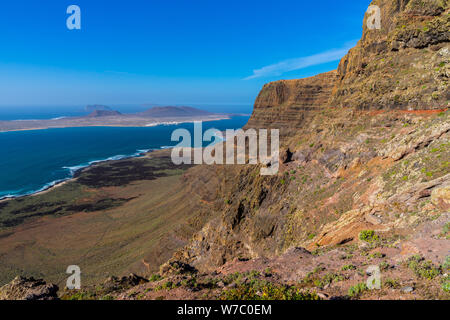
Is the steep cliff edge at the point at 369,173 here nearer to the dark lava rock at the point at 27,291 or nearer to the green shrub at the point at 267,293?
the green shrub at the point at 267,293

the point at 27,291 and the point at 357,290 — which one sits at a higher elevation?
the point at 357,290

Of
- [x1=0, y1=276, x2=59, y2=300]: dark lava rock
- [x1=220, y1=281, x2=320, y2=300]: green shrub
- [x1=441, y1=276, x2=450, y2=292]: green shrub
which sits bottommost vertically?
[x1=0, y1=276, x2=59, y2=300]: dark lava rock

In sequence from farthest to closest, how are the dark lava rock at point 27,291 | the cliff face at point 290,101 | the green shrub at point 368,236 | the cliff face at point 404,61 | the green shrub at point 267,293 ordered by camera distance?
the cliff face at point 290,101, the cliff face at point 404,61, the dark lava rock at point 27,291, the green shrub at point 368,236, the green shrub at point 267,293

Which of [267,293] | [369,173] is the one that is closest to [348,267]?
[267,293]

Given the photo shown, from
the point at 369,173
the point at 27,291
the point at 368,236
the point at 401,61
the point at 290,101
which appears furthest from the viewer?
the point at 290,101

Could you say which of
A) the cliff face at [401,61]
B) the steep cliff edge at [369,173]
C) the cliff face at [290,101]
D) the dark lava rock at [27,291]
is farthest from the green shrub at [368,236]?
the cliff face at [290,101]

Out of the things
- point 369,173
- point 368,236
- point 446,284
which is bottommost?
point 368,236

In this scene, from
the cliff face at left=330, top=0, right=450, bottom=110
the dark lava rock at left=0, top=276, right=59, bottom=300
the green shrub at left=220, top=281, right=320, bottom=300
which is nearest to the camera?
the green shrub at left=220, top=281, right=320, bottom=300

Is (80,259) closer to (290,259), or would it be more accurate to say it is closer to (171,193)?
(171,193)

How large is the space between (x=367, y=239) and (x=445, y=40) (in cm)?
1862

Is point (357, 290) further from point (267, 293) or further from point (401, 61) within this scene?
point (401, 61)

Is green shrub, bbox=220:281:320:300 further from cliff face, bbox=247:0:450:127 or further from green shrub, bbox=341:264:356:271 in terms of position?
cliff face, bbox=247:0:450:127

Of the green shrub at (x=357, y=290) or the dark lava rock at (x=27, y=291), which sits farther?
the dark lava rock at (x=27, y=291)

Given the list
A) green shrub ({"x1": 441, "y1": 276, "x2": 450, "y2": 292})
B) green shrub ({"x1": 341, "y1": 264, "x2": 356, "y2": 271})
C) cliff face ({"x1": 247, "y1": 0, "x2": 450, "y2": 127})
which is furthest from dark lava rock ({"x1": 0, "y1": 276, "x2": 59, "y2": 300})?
cliff face ({"x1": 247, "y1": 0, "x2": 450, "y2": 127})
